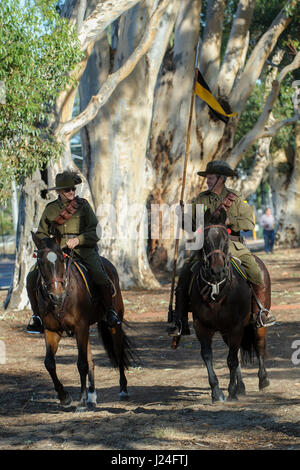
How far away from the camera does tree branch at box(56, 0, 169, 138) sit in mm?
16891

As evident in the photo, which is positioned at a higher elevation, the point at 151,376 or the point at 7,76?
the point at 7,76

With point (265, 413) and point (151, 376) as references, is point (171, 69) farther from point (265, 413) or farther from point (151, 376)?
point (265, 413)

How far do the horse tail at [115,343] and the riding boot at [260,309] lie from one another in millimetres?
1638

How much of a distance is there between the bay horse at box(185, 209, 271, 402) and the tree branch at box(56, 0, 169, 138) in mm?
8789

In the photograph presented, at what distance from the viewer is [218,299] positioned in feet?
27.7

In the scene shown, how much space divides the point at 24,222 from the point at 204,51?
43.7 ft

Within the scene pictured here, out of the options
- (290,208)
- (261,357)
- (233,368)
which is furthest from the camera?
(290,208)

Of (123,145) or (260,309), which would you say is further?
(123,145)

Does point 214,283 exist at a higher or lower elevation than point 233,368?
higher

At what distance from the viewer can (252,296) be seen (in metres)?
9.49

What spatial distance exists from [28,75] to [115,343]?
6.32 m

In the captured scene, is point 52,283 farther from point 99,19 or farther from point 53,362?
point 99,19

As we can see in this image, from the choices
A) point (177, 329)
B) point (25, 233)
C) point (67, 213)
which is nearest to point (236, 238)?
point (177, 329)
